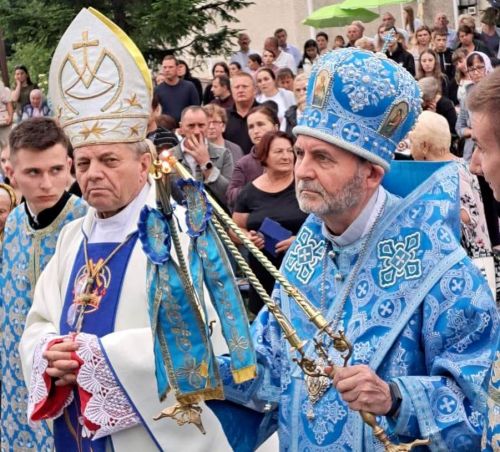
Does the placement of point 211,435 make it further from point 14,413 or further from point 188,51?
point 188,51

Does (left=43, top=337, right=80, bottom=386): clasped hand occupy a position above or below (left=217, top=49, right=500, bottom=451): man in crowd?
below

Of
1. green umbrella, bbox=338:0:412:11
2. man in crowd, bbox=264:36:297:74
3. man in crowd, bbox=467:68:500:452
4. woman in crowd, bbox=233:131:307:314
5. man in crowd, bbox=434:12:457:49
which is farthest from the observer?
green umbrella, bbox=338:0:412:11

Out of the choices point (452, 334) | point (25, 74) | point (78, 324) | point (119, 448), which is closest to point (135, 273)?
point (78, 324)

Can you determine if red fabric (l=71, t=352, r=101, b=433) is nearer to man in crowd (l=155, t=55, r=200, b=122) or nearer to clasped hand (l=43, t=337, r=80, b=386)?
clasped hand (l=43, t=337, r=80, b=386)

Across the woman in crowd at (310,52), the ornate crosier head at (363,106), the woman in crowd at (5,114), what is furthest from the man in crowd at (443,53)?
the ornate crosier head at (363,106)

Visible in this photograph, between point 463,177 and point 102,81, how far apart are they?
9.68ft

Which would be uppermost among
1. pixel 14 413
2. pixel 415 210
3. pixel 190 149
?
pixel 415 210

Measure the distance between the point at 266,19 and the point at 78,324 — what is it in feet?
88.0

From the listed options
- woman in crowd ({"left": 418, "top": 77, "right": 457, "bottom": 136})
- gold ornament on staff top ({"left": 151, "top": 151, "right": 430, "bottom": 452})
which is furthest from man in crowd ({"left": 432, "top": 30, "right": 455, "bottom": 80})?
gold ornament on staff top ({"left": 151, "top": 151, "right": 430, "bottom": 452})

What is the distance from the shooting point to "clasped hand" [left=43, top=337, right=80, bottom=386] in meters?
4.84

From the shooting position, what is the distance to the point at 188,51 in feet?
70.2

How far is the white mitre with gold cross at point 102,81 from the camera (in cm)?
511

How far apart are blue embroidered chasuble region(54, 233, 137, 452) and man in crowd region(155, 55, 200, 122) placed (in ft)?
32.5

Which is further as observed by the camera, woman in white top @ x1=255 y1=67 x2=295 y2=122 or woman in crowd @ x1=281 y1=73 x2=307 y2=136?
woman in white top @ x1=255 y1=67 x2=295 y2=122
